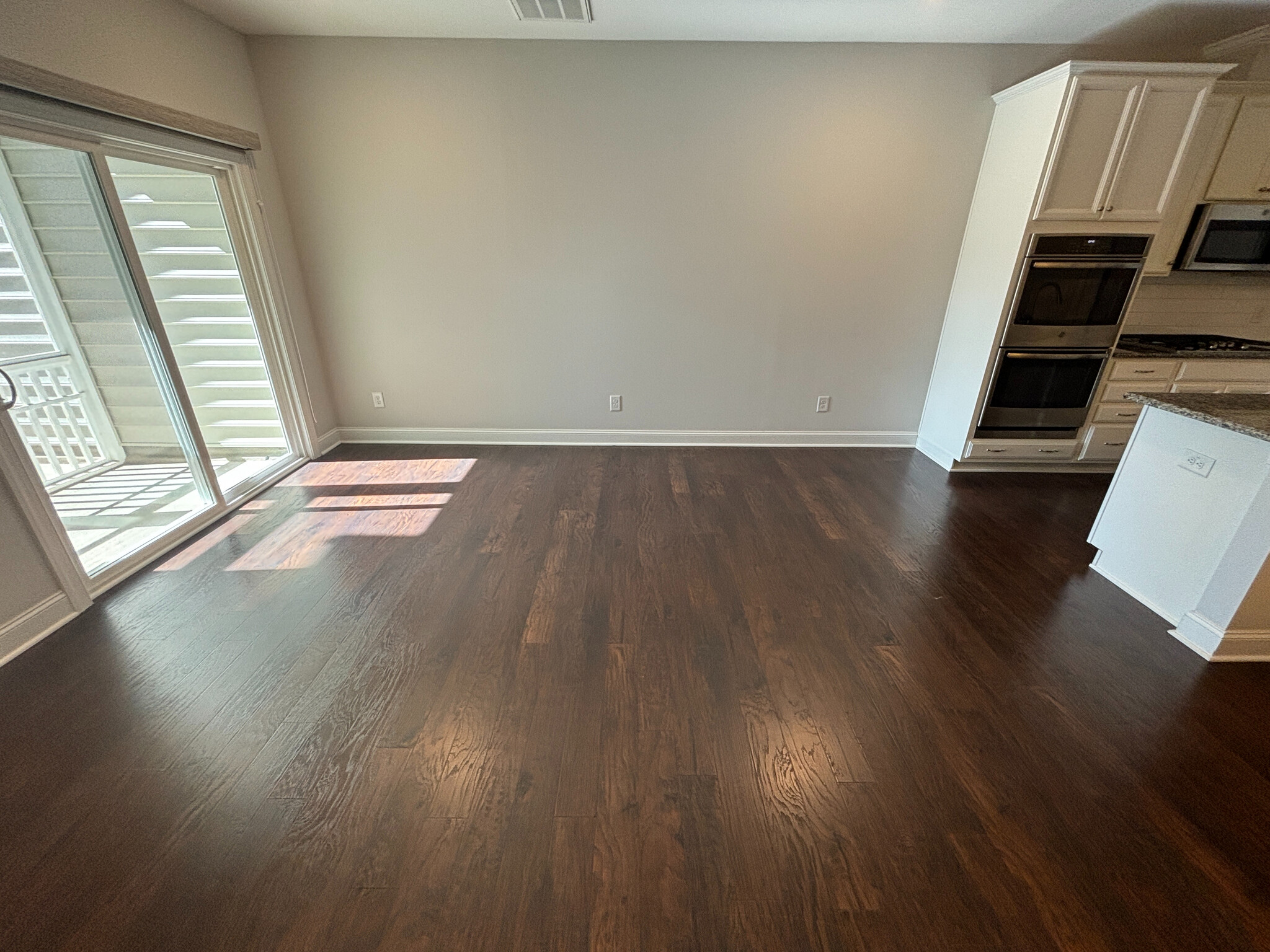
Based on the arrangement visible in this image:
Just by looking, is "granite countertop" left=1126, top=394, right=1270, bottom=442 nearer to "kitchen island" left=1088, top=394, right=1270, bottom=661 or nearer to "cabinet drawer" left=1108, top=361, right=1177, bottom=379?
"kitchen island" left=1088, top=394, right=1270, bottom=661

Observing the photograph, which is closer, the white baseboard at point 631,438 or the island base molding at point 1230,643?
the island base molding at point 1230,643

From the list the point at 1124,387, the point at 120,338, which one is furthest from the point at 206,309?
the point at 1124,387

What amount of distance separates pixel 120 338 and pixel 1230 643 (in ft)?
17.2

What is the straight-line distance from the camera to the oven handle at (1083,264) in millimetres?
3115

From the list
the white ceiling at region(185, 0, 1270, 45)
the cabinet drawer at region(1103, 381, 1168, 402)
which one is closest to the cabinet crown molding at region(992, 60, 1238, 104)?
the white ceiling at region(185, 0, 1270, 45)

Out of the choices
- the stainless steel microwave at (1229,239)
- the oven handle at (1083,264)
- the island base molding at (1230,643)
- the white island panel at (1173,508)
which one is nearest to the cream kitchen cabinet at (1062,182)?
the oven handle at (1083,264)

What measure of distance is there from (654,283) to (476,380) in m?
1.56

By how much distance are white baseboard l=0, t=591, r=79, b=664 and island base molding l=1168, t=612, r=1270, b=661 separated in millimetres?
4744

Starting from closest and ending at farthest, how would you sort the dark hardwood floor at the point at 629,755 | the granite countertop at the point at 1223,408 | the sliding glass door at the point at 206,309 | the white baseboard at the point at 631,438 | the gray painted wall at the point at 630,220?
the dark hardwood floor at the point at 629,755 < the granite countertop at the point at 1223,408 < the sliding glass door at the point at 206,309 < the gray painted wall at the point at 630,220 < the white baseboard at the point at 631,438

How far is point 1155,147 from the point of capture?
2902 millimetres

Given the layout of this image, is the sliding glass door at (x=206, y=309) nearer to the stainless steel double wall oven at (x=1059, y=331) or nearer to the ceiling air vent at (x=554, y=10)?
the ceiling air vent at (x=554, y=10)

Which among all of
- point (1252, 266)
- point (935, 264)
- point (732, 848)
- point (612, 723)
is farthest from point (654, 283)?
point (1252, 266)

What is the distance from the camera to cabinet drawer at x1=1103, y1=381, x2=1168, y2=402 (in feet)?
11.1

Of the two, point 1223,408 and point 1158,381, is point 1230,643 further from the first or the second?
point 1158,381
